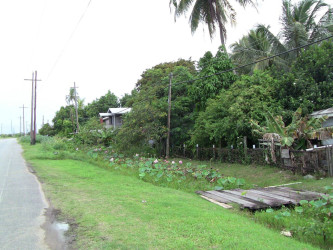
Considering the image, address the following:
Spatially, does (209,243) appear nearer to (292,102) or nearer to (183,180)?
(183,180)

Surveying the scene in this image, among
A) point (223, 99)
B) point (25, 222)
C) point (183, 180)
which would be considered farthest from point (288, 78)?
point (25, 222)

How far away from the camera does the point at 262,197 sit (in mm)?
8242

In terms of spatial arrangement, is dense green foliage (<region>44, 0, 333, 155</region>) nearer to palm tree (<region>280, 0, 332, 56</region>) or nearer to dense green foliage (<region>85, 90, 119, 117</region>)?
palm tree (<region>280, 0, 332, 56</region>)

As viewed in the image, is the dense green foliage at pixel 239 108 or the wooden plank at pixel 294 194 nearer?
the wooden plank at pixel 294 194

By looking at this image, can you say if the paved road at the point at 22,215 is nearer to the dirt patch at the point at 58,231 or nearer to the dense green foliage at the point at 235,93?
the dirt patch at the point at 58,231

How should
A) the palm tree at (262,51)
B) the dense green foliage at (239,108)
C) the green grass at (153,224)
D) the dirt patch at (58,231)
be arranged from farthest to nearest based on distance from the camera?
the palm tree at (262,51) < the dense green foliage at (239,108) < the dirt patch at (58,231) < the green grass at (153,224)

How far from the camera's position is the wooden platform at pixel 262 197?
24.7ft

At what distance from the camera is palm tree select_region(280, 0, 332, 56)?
2242cm

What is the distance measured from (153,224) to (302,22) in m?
24.2

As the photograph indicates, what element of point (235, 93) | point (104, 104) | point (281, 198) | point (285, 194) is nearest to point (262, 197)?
point (281, 198)

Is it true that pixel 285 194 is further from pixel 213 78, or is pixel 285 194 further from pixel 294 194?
pixel 213 78

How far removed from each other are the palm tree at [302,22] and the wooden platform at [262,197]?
17.1m

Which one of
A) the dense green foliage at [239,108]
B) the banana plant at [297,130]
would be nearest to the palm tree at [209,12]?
the dense green foliage at [239,108]

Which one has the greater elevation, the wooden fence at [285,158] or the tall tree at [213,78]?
the tall tree at [213,78]
